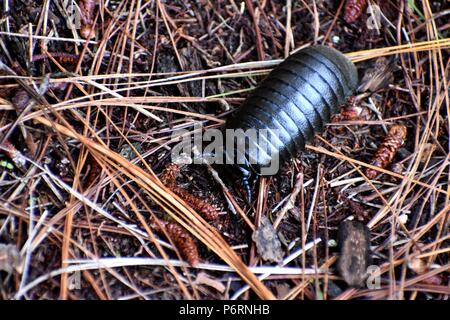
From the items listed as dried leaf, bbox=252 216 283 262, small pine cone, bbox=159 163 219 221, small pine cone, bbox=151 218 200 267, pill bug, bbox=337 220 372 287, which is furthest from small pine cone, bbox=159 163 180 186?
pill bug, bbox=337 220 372 287

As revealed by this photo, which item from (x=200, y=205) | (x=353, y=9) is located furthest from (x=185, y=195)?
(x=353, y=9)

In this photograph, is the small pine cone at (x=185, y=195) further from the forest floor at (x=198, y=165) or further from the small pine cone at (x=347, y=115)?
the small pine cone at (x=347, y=115)

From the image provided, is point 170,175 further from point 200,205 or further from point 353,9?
point 353,9

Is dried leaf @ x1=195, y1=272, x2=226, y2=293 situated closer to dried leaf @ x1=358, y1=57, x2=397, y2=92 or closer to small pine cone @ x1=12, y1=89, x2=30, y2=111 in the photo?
small pine cone @ x1=12, y1=89, x2=30, y2=111

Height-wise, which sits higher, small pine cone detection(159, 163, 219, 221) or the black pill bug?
the black pill bug

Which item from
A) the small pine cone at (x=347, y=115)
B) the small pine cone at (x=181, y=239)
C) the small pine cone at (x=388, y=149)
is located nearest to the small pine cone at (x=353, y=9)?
the small pine cone at (x=347, y=115)
